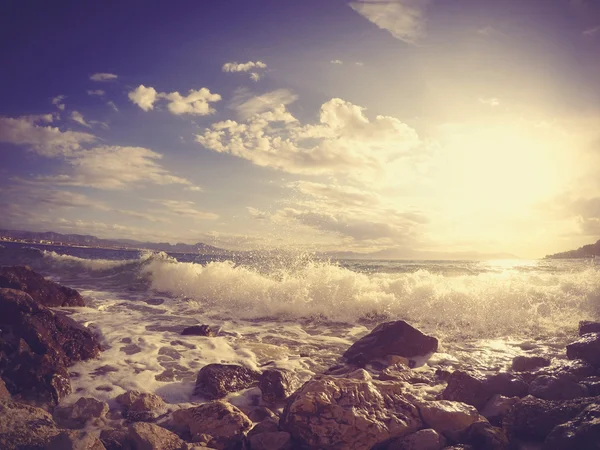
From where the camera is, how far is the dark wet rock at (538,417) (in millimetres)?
3736

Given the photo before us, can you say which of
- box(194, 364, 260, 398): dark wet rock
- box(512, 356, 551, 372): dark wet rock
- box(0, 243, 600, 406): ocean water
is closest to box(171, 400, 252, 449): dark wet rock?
box(0, 243, 600, 406): ocean water

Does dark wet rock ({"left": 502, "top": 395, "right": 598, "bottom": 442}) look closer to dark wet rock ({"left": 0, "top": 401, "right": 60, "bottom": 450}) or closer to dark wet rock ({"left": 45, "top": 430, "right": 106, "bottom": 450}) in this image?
dark wet rock ({"left": 45, "top": 430, "right": 106, "bottom": 450})

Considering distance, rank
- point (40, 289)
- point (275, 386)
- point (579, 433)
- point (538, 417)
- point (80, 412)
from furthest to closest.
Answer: point (40, 289), point (275, 386), point (80, 412), point (538, 417), point (579, 433)

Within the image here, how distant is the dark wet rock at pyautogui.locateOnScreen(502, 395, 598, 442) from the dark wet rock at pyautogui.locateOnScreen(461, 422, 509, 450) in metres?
0.20

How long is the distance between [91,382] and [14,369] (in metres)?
0.95

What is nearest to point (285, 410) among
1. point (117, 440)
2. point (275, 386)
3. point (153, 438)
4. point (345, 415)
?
point (345, 415)

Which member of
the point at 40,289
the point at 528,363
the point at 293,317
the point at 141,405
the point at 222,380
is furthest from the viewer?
the point at 293,317

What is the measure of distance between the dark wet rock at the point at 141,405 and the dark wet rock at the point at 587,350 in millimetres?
7096

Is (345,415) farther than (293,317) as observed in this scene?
No

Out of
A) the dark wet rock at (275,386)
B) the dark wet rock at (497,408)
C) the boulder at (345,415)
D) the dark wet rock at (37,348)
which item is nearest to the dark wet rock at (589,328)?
the dark wet rock at (497,408)

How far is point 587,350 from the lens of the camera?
21.3 feet

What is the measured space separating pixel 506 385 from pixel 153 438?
4.63 m

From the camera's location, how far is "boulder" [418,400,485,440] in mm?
3912

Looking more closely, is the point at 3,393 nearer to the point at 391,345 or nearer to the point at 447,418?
the point at 447,418
